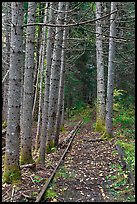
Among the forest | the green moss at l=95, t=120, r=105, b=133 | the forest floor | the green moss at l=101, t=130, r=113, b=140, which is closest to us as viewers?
the forest floor

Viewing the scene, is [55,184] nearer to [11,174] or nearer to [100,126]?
Result: [11,174]

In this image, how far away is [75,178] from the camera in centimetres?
823

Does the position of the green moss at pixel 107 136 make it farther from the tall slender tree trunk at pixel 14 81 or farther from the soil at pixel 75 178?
the tall slender tree trunk at pixel 14 81

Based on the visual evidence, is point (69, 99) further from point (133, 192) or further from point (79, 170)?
point (133, 192)

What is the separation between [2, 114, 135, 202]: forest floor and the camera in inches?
259

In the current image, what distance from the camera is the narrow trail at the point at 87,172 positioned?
683cm

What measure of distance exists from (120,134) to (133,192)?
27.0 feet

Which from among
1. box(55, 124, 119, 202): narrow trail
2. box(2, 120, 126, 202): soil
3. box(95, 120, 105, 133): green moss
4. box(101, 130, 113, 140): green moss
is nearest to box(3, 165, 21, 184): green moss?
box(2, 120, 126, 202): soil

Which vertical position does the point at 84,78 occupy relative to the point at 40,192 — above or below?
above

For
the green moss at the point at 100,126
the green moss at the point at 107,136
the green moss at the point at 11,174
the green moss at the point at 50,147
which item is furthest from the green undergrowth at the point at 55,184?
the green moss at the point at 100,126

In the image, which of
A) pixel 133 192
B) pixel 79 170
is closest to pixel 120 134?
pixel 79 170

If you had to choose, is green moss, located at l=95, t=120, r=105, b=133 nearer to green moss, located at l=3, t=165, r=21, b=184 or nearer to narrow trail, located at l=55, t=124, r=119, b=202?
narrow trail, located at l=55, t=124, r=119, b=202

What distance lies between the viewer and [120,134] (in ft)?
48.9

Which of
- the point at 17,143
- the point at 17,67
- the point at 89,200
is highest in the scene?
the point at 17,67
